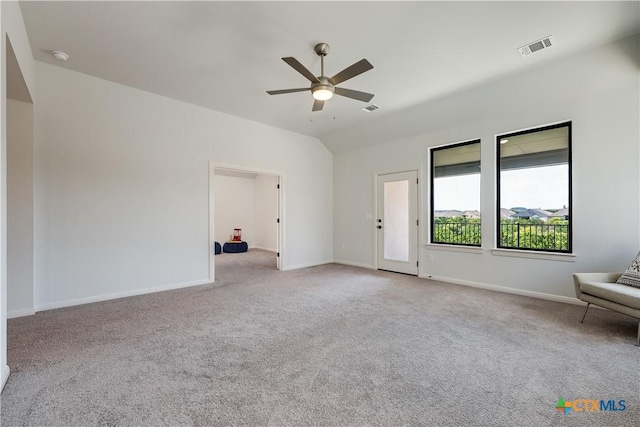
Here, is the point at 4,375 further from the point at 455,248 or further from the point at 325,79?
the point at 455,248

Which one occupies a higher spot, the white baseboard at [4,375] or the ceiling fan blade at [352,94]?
the ceiling fan blade at [352,94]

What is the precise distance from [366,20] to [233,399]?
3428mm

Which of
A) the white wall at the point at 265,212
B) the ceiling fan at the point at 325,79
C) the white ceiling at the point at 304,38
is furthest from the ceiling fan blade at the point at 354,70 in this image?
the white wall at the point at 265,212

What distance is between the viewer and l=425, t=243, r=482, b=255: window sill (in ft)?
15.8

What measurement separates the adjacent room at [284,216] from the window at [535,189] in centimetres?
3

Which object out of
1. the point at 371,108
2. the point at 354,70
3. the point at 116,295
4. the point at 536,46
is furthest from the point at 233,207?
the point at 536,46

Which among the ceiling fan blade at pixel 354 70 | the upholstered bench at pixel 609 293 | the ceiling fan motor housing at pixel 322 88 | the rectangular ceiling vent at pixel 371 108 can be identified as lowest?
the upholstered bench at pixel 609 293

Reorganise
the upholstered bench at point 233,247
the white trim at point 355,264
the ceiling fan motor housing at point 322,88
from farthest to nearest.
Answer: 1. the upholstered bench at point 233,247
2. the white trim at point 355,264
3. the ceiling fan motor housing at point 322,88

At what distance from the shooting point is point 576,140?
3.87 metres

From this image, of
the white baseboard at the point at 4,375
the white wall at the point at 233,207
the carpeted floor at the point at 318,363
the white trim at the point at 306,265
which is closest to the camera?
the carpeted floor at the point at 318,363

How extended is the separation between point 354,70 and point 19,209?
4.22 m

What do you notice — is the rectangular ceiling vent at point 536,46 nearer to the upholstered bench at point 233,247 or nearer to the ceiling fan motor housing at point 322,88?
the ceiling fan motor housing at point 322,88

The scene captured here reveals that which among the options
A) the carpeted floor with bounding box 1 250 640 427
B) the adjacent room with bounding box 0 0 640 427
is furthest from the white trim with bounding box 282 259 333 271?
the carpeted floor with bounding box 1 250 640 427

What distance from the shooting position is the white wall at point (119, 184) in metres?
3.66
